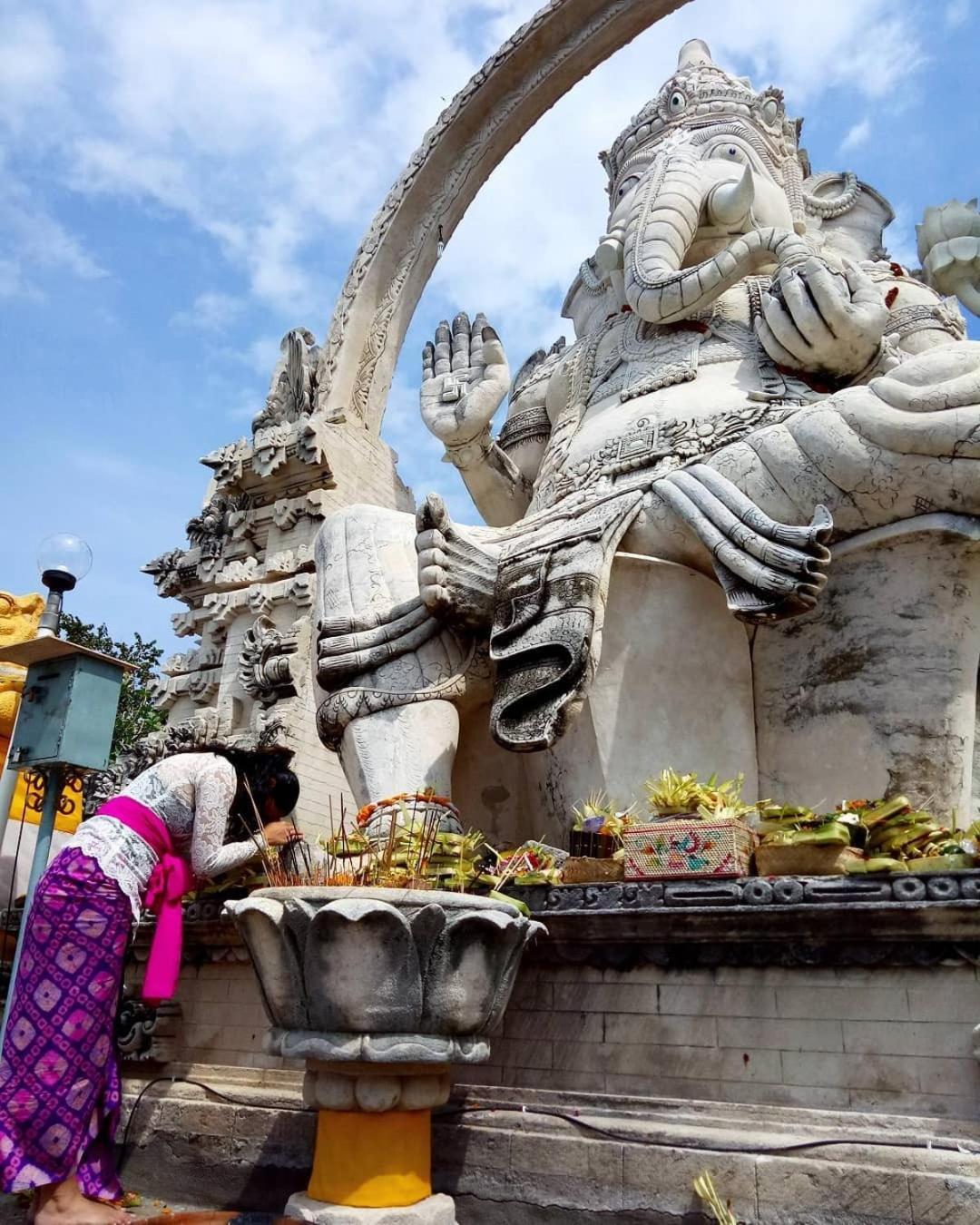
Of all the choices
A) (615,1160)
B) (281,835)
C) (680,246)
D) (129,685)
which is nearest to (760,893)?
(615,1160)

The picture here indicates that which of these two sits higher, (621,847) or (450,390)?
(450,390)

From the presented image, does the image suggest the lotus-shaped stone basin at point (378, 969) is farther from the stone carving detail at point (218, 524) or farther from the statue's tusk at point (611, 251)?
the stone carving detail at point (218, 524)

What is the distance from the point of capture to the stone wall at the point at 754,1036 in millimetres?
3295

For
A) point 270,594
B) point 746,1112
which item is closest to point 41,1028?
point 746,1112

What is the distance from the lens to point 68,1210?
3.77 m

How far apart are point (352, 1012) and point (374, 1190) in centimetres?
57

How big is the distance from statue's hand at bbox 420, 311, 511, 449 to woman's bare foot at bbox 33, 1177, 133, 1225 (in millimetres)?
4929

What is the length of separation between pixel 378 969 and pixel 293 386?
6670 millimetres

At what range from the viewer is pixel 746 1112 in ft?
11.2

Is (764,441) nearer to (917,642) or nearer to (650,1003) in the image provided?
(917,642)

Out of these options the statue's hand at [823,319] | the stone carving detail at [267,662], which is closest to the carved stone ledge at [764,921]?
the statue's hand at [823,319]

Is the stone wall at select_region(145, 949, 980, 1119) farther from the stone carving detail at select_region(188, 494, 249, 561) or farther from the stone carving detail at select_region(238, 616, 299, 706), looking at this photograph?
the stone carving detail at select_region(188, 494, 249, 561)

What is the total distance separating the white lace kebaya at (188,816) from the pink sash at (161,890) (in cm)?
3

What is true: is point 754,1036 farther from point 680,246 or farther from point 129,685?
point 129,685
